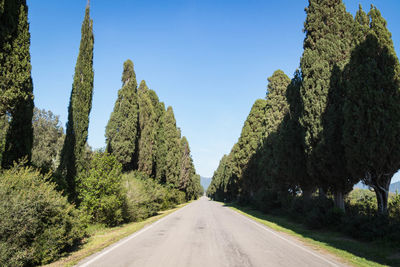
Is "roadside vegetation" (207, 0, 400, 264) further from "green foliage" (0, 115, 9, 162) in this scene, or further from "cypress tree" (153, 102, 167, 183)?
"cypress tree" (153, 102, 167, 183)

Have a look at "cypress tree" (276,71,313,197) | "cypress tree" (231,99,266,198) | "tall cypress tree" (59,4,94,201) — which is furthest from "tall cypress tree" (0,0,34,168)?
"cypress tree" (231,99,266,198)

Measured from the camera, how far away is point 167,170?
36.5 meters

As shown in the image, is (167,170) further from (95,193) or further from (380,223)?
(380,223)

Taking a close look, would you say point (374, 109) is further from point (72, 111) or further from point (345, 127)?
point (72, 111)

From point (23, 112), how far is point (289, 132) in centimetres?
1621

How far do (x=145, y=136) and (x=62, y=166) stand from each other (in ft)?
42.4

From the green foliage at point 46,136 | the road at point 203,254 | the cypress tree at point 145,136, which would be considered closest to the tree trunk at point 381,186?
the road at point 203,254

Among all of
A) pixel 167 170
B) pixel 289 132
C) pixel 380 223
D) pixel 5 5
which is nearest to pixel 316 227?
pixel 380 223

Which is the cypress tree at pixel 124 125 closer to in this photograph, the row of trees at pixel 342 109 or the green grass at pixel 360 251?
the row of trees at pixel 342 109

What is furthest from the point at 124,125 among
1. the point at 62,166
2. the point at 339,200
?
the point at 339,200

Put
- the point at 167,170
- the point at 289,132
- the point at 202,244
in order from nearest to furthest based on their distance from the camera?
the point at 202,244 → the point at 289,132 → the point at 167,170

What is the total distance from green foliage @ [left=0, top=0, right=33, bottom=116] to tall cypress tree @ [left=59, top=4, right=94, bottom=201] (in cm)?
519

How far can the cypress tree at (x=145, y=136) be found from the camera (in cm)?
2520

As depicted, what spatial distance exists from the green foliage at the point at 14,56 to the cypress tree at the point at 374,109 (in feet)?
40.8
